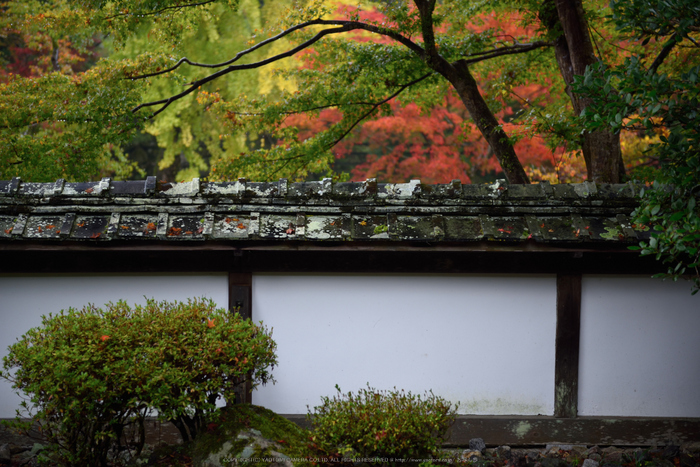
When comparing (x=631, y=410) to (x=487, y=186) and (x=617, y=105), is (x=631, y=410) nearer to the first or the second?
(x=487, y=186)

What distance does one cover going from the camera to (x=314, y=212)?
4.64 metres

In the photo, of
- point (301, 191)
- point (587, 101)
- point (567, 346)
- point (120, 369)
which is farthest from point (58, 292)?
point (587, 101)

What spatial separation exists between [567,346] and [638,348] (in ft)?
2.42

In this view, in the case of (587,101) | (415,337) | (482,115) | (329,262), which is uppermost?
(482,115)

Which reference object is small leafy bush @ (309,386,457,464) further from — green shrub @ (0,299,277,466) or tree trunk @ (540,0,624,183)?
tree trunk @ (540,0,624,183)

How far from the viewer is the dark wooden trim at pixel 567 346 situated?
4.99 m

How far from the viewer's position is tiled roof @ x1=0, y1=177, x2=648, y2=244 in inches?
175

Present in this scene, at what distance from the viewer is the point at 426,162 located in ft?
55.0

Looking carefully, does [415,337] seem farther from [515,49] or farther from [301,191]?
[515,49]

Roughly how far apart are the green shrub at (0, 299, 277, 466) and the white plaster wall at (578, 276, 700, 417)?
11.2ft

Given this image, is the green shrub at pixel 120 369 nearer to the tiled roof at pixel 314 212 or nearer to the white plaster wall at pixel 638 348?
the tiled roof at pixel 314 212

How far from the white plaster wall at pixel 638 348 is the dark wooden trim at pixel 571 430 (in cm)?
10

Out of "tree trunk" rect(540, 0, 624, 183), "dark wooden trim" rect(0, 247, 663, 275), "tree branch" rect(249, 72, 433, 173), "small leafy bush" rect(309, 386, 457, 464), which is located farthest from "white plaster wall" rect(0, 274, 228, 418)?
"tree trunk" rect(540, 0, 624, 183)

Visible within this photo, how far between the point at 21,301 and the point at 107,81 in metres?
3.80
